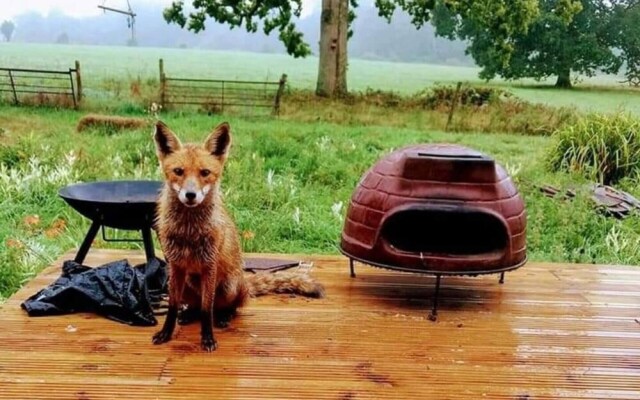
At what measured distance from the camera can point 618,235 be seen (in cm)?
368

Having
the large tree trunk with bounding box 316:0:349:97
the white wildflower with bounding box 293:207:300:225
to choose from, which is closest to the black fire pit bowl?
the white wildflower with bounding box 293:207:300:225

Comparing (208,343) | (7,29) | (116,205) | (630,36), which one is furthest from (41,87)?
(208,343)

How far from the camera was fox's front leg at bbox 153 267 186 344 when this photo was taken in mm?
1848

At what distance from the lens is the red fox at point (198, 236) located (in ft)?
5.56

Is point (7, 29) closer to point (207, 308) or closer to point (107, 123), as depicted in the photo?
point (107, 123)

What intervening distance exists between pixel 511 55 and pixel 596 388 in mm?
4756

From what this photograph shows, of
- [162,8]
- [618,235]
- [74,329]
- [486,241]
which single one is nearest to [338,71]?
[162,8]

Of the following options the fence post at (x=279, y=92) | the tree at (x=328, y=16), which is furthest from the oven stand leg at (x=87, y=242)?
the tree at (x=328, y=16)

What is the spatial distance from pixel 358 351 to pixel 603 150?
3.75 meters

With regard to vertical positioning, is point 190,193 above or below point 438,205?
above

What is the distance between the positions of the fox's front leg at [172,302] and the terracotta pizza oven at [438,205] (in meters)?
0.66

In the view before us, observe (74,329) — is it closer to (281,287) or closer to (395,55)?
(281,287)

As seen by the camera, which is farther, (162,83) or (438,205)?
(162,83)

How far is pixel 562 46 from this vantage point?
4.99 m
